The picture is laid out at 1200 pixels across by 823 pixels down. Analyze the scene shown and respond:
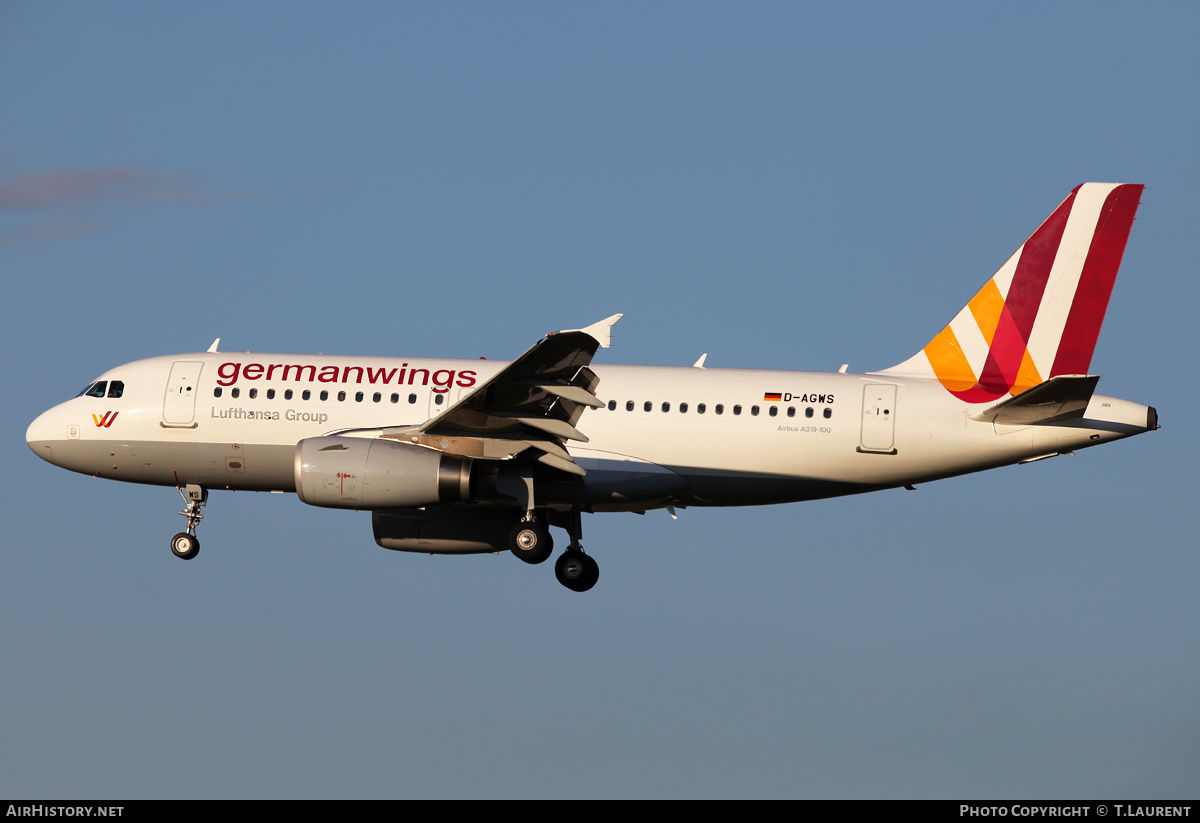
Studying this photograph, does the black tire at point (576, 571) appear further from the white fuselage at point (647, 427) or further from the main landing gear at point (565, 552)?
the white fuselage at point (647, 427)

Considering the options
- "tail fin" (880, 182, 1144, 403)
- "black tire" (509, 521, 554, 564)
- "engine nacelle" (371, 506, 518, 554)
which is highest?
"tail fin" (880, 182, 1144, 403)

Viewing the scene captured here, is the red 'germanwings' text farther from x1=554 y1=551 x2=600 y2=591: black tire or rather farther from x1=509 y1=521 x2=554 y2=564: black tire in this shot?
x1=554 y1=551 x2=600 y2=591: black tire

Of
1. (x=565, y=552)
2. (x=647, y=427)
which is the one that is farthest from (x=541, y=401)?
(x=565, y=552)

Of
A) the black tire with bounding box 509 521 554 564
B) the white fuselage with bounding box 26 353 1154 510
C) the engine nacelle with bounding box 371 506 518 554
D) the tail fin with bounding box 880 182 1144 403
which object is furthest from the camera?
the engine nacelle with bounding box 371 506 518 554

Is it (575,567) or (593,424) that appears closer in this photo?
(593,424)

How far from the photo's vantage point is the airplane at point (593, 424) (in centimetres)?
3228

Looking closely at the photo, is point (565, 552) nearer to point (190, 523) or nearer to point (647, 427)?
point (647, 427)

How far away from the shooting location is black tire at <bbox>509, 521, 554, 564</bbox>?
112ft

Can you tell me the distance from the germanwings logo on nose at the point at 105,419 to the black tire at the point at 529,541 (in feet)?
33.7

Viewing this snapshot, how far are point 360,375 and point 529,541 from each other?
560cm

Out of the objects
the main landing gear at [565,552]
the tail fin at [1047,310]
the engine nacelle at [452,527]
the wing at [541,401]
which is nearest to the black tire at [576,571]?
the main landing gear at [565,552]

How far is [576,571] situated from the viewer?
119 feet

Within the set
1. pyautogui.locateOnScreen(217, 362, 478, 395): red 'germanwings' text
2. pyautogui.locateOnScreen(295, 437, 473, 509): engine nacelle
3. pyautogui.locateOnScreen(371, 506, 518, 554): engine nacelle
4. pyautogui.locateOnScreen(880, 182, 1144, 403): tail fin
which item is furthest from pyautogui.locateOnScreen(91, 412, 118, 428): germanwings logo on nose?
pyautogui.locateOnScreen(880, 182, 1144, 403): tail fin

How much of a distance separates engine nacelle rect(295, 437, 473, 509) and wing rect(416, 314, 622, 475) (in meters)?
0.91
